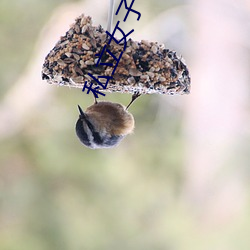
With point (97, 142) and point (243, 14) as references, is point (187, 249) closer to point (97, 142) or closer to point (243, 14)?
point (243, 14)

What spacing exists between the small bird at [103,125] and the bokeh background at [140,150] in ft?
5.50

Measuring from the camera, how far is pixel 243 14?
9.75 feet

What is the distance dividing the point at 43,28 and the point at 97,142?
6.37 ft

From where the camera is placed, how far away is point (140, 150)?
3.33 m

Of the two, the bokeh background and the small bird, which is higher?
the bokeh background

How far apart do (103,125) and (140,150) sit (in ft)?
6.79

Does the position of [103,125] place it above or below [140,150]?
below

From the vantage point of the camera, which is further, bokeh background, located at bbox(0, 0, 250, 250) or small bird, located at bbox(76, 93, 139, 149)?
bokeh background, located at bbox(0, 0, 250, 250)

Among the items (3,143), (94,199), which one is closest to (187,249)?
(94,199)

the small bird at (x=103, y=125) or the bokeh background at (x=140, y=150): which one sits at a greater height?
the bokeh background at (x=140, y=150)

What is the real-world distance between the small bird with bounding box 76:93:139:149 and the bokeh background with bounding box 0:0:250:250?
5.50ft

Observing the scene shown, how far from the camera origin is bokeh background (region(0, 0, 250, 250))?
3029mm

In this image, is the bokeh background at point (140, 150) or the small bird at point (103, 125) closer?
the small bird at point (103, 125)

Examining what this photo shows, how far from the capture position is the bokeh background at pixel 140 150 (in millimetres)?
3029
